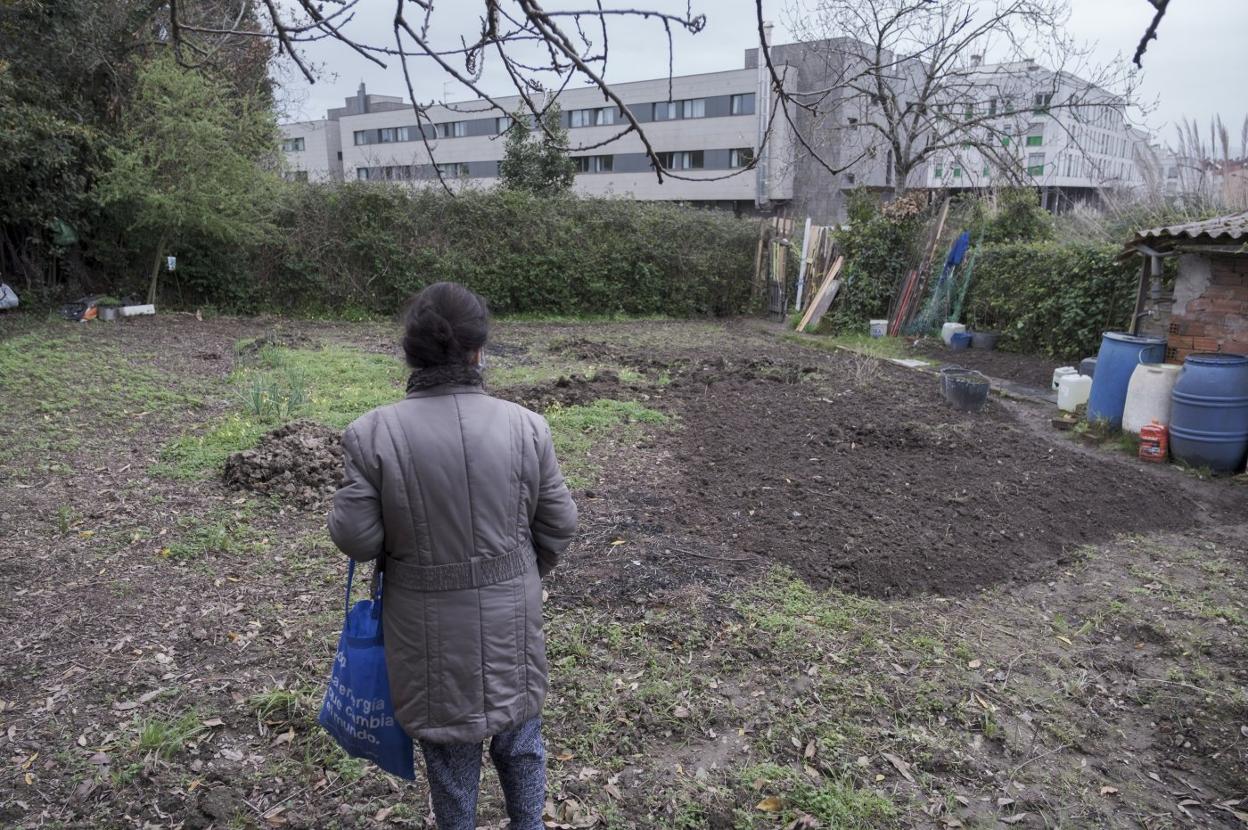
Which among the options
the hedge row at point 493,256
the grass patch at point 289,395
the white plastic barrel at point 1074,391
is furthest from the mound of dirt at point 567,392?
the hedge row at point 493,256

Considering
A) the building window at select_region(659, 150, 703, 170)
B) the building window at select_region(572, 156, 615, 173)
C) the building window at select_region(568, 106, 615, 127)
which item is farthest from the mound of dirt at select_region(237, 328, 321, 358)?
the building window at select_region(568, 106, 615, 127)

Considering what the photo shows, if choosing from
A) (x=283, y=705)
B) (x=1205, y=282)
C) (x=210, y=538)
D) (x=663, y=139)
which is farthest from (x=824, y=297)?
(x=663, y=139)

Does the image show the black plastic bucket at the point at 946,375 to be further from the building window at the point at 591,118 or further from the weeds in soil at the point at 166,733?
the building window at the point at 591,118

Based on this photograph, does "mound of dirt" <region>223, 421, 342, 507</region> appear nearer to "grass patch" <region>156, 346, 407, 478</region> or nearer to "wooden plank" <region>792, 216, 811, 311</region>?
"grass patch" <region>156, 346, 407, 478</region>

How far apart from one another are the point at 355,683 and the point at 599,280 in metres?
14.7

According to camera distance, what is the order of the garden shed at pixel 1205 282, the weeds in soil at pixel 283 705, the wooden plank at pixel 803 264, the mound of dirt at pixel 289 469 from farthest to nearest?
the wooden plank at pixel 803 264
the garden shed at pixel 1205 282
the mound of dirt at pixel 289 469
the weeds in soil at pixel 283 705

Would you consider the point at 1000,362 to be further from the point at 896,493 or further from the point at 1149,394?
the point at 896,493

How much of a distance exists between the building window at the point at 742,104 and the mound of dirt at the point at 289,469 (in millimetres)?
37450

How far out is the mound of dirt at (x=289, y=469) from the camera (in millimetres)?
5293

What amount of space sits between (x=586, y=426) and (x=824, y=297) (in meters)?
8.72

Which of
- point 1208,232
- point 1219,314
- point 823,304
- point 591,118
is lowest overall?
point 823,304

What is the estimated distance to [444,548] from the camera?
194cm

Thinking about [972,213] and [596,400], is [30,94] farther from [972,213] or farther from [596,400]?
[972,213]

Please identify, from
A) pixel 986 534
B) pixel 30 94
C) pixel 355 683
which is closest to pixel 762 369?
pixel 986 534
